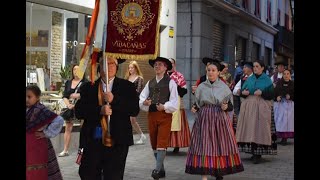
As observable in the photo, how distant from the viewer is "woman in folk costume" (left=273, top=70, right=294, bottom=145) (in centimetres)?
1366

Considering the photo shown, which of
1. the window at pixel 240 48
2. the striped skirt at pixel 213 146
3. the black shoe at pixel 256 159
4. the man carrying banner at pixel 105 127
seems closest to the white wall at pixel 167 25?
the black shoe at pixel 256 159

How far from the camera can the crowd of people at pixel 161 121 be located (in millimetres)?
5730

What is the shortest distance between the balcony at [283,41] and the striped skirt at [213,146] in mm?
28676

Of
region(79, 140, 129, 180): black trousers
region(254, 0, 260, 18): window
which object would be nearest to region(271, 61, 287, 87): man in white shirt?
region(79, 140, 129, 180): black trousers

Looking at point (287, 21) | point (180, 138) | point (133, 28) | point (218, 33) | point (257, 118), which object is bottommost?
point (180, 138)

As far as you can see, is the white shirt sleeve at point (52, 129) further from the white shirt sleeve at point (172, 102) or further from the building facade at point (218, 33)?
the building facade at point (218, 33)

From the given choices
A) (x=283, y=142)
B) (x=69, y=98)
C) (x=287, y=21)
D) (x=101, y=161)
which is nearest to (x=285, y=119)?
(x=283, y=142)

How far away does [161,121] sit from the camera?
8633mm

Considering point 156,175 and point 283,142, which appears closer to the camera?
point 156,175

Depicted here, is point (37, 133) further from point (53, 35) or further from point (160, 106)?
point (53, 35)

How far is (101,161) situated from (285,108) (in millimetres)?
8713

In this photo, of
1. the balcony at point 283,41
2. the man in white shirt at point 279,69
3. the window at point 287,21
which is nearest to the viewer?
the man in white shirt at point 279,69
